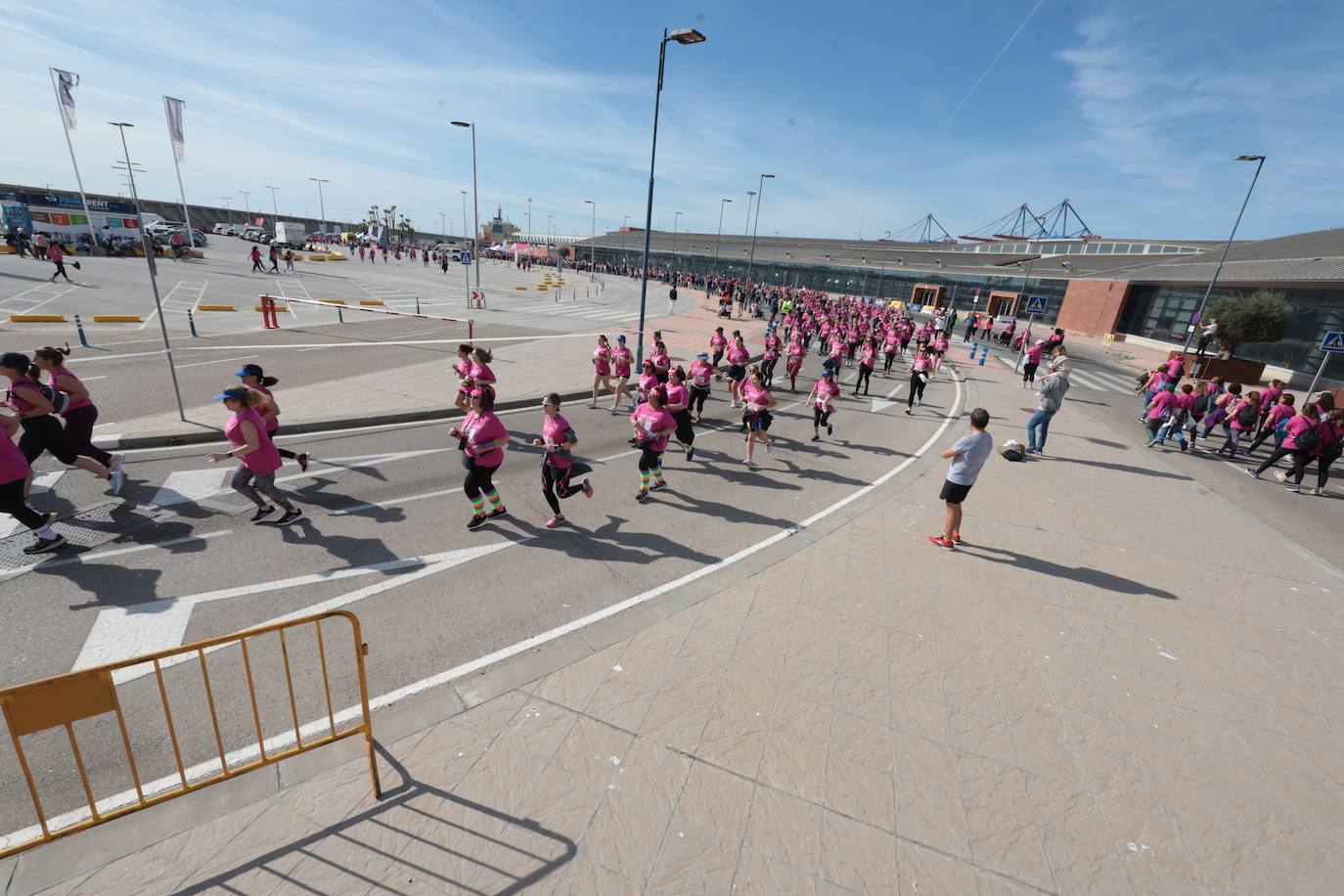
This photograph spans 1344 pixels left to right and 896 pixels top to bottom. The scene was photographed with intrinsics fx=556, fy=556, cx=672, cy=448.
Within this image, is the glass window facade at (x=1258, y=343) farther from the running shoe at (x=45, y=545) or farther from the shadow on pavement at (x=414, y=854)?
the running shoe at (x=45, y=545)

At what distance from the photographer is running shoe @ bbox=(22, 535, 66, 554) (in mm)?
5836

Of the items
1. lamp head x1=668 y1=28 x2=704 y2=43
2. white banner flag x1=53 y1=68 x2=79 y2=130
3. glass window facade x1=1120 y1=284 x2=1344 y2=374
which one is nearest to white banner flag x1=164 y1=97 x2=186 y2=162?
white banner flag x1=53 y1=68 x2=79 y2=130

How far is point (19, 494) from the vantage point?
18.7ft

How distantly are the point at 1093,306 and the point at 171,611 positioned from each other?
59899 mm

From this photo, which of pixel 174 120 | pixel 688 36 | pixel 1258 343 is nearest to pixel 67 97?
pixel 174 120

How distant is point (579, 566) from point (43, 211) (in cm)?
6539

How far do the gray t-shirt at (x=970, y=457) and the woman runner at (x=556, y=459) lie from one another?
4726mm

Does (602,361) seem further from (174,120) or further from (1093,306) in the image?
(1093,306)

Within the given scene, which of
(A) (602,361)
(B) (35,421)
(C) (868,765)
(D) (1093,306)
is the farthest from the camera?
(D) (1093,306)

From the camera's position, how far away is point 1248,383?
23.7 metres

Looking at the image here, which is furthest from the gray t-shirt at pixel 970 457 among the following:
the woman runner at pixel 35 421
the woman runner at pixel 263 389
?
the woman runner at pixel 35 421

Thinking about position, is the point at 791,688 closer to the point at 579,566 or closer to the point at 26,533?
the point at 579,566

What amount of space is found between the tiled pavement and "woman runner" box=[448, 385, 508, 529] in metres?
2.96

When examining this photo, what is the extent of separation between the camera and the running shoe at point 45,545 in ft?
19.1
